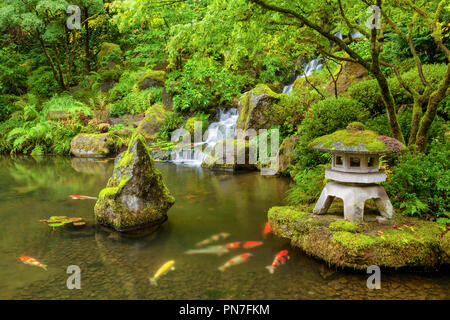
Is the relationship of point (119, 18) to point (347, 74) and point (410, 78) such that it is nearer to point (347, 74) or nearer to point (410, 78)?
point (410, 78)

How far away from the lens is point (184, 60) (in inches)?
855

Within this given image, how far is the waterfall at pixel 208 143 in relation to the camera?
15.4 metres

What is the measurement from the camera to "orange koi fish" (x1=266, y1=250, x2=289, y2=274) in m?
5.04

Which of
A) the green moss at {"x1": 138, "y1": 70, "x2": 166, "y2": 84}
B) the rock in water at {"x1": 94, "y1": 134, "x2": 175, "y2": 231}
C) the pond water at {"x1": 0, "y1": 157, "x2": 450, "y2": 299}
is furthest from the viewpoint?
the green moss at {"x1": 138, "y1": 70, "x2": 166, "y2": 84}

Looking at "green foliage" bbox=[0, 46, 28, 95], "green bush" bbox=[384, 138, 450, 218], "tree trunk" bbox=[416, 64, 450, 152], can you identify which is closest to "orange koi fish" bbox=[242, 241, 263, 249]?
"green bush" bbox=[384, 138, 450, 218]

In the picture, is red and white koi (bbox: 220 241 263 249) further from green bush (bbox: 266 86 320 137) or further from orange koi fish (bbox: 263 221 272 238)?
green bush (bbox: 266 86 320 137)

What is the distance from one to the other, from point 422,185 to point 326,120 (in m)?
3.03

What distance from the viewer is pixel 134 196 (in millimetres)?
6742

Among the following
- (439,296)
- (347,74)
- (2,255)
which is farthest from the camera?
(347,74)

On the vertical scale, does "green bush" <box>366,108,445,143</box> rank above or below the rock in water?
above

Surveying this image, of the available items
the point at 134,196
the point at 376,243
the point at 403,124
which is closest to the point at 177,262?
the point at 134,196

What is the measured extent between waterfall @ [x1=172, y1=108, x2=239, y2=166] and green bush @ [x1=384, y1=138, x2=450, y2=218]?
980cm
